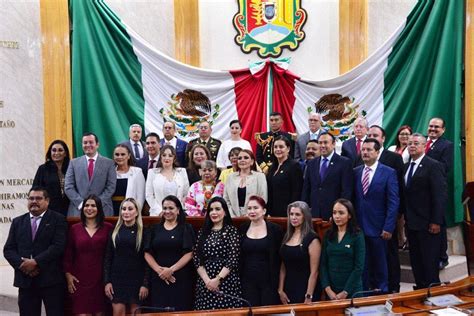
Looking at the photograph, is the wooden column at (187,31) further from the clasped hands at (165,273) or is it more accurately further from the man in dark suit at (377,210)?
the clasped hands at (165,273)

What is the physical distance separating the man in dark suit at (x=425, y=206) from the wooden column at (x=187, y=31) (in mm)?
3446

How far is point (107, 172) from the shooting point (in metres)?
5.11

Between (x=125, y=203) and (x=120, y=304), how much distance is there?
70cm

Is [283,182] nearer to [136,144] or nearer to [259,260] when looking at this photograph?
[259,260]

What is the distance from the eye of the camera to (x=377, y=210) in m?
4.70

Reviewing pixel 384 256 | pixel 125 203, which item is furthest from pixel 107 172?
pixel 384 256

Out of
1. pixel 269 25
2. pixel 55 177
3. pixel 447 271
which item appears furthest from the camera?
pixel 269 25

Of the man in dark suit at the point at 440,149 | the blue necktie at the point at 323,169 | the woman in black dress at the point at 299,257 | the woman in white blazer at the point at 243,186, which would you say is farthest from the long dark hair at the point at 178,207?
the man in dark suit at the point at 440,149

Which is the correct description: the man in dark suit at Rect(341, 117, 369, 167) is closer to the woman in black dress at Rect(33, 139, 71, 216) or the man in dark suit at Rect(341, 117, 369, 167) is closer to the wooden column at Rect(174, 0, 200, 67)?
the woman in black dress at Rect(33, 139, 71, 216)

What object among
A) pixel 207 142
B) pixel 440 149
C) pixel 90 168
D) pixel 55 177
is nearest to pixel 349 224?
pixel 440 149

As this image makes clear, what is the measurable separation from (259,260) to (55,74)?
3.67 m

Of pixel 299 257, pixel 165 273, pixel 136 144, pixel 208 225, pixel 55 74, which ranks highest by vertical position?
pixel 55 74

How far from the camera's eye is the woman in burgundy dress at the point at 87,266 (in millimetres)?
4508

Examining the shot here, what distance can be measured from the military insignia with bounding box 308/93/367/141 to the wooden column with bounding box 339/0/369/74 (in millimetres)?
426
